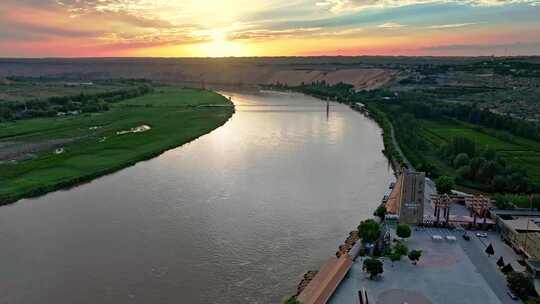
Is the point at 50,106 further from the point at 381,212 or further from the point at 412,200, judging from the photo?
the point at 412,200

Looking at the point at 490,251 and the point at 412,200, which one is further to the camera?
the point at 412,200

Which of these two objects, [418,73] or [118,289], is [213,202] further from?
[418,73]

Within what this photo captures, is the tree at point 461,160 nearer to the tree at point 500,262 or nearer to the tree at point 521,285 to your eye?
the tree at point 500,262

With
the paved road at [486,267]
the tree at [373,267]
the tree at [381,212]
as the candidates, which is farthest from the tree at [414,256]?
the tree at [381,212]

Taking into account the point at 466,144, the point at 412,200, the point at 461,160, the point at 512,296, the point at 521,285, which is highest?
the point at 466,144

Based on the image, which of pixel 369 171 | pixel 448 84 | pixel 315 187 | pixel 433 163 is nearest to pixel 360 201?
pixel 315 187

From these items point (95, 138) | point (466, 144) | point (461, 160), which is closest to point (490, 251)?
point (461, 160)
